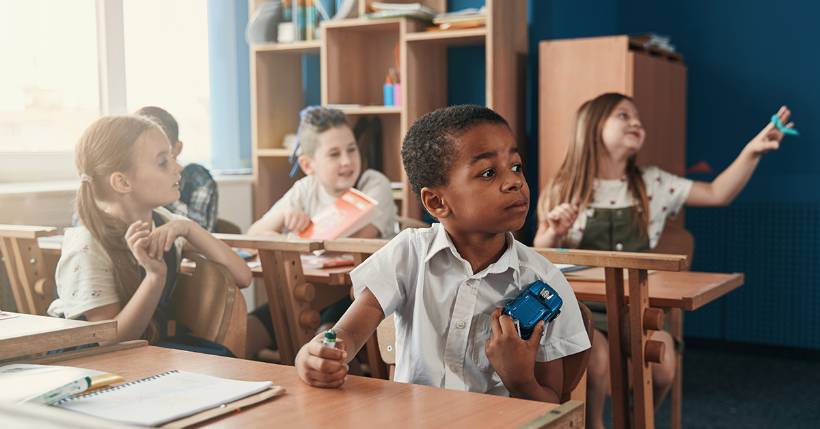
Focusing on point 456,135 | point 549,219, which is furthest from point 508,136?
point 549,219

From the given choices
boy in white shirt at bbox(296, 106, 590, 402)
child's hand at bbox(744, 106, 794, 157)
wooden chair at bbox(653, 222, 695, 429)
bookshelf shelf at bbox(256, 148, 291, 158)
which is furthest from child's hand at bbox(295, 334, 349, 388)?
bookshelf shelf at bbox(256, 148, 291, 158)

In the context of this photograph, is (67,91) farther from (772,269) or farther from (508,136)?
(772,269)

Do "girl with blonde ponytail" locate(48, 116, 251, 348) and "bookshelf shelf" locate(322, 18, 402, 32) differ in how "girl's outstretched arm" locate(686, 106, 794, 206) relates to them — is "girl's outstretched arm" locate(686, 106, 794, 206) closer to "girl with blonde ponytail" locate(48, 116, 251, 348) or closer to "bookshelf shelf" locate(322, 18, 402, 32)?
"bookshelf shelf" locate(322, 18, 402, 32)

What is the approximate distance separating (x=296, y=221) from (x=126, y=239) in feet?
2.91

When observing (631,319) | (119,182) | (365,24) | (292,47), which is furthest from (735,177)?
(292,47)

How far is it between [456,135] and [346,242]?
0.69m

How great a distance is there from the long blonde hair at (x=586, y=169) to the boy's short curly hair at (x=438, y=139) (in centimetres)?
163

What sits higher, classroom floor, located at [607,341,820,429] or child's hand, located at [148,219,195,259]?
child's hand, located at [148,219,195,259]

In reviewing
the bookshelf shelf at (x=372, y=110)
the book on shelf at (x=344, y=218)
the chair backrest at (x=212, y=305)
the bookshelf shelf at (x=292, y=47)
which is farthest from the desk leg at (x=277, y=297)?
the bookshelf shelf at (x=292, y=47)

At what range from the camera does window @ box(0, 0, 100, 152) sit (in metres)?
3.57

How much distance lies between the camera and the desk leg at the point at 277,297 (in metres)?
2.41

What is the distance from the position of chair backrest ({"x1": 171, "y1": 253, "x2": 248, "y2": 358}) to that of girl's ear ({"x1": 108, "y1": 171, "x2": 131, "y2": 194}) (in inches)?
9.1

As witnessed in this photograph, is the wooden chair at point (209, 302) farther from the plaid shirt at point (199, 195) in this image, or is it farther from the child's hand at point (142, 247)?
the plaid shirt at point (199, 195)

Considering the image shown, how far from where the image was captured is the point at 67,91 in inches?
150
